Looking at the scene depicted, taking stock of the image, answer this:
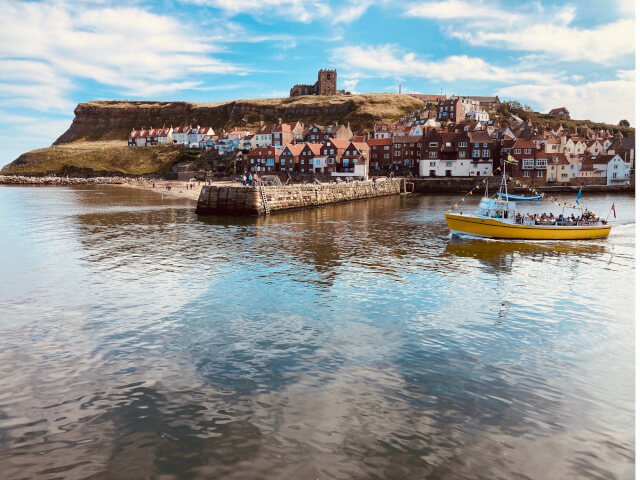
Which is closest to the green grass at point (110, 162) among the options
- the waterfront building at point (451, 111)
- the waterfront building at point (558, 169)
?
the waterfront building at point (451, 111)

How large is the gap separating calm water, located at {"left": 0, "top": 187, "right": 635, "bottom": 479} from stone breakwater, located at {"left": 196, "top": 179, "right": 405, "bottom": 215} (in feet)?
81.6

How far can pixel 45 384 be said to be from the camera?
454 inches

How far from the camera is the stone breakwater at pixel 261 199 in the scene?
169 feet

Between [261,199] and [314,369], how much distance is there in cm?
4105

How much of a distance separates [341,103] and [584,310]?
595 feet

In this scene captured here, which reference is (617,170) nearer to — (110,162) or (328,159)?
(328,159)

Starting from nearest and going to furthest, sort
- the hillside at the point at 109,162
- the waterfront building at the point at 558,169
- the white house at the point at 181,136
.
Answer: the waterfront building at the point at 558,169 → the hillside at the point at 109,162 → the white house at the point at 181,136

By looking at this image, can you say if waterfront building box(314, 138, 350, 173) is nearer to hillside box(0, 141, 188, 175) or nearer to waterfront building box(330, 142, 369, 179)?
waterfront building box(330, 142, 369, 179)

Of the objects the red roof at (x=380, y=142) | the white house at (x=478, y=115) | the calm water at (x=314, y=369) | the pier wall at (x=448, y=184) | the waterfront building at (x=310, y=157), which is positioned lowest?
the calm water at (x=314, y=369)

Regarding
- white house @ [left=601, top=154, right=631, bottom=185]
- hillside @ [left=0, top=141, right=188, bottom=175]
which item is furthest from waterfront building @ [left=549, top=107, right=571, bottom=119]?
hillside @ [left=0, top=141, right=188, bottom=175]

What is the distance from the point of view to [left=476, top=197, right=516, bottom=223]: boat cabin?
36062 millimetres

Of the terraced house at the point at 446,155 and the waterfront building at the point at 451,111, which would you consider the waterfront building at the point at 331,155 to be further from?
the waterfront building at the point at 451,111

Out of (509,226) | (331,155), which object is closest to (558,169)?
(331,155)

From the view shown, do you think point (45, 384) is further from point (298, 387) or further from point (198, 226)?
point (198, 226)
